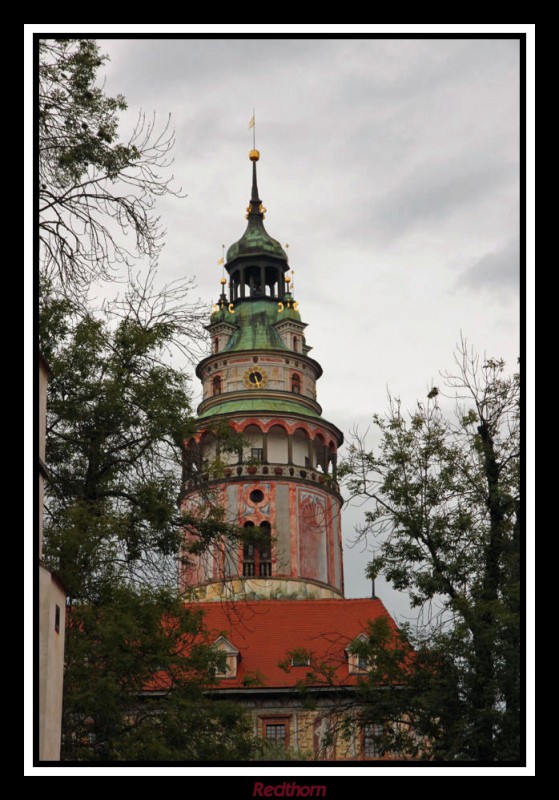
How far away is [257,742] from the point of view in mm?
25766

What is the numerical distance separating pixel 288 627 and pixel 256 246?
23.9 meters

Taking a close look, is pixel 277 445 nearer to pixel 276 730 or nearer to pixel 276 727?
pixel 276 727

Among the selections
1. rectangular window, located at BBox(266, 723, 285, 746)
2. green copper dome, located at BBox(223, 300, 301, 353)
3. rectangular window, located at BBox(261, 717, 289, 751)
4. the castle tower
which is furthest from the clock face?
rectangular window, located at BBox(266, 723, 285, 746)

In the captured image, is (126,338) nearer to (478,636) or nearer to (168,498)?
(168,498)

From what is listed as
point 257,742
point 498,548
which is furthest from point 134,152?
point 257,742

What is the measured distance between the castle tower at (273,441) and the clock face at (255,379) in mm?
44

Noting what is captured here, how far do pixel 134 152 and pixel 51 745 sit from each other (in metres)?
7.91

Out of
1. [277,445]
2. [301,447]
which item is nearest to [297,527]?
[277,445]

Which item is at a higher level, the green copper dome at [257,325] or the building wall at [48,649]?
the green copper dome at [257,325]

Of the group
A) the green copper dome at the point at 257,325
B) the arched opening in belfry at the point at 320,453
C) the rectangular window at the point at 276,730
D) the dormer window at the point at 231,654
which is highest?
the green copper dome at the point at 257,325

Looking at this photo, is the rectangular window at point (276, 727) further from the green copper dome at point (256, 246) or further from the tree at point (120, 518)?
the green copper dome at point (256, 246)

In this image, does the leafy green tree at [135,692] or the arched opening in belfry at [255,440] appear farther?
the arched opening in belfry at [255,440]

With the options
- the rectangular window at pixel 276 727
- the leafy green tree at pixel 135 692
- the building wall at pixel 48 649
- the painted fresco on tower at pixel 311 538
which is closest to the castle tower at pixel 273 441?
the painted fresco on tower at pixel 311 538

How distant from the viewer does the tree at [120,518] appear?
2133cm
